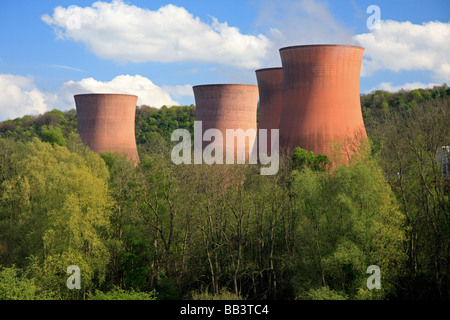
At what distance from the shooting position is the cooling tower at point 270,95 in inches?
1088

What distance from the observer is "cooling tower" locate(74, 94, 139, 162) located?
3045 cm

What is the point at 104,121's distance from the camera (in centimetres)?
3050

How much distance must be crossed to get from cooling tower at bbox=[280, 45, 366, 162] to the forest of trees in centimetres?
96

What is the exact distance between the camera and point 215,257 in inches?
680

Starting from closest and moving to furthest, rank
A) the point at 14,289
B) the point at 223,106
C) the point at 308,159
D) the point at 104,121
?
the point at 14,289 < the point at 308,159 < the point at 223,106 < the point at 104,121

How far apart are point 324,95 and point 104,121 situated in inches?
525

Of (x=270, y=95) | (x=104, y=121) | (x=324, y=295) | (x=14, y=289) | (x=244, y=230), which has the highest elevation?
(x=270, y=95)

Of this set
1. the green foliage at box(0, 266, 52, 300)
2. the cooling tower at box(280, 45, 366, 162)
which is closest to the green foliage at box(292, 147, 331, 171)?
the cooling tower at box(280, 45, 366, 162)

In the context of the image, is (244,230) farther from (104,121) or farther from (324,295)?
(104,121)

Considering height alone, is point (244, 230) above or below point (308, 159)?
below

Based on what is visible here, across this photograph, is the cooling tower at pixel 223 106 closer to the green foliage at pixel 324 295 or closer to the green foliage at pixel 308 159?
the green foliage at pixel 308 159

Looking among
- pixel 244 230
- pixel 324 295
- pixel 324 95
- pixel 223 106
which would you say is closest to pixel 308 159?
pixel 324 95
